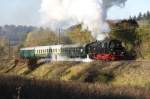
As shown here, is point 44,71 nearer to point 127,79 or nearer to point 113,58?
point 113,58

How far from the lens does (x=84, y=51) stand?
55.2 metres

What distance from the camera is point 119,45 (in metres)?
49.8

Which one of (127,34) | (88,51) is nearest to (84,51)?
(88,51)

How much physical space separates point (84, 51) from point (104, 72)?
12.9m

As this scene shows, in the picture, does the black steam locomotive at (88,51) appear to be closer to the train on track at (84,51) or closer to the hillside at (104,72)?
the train on track at (84,51)

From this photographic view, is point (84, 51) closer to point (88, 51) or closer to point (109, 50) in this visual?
point (88, 51)

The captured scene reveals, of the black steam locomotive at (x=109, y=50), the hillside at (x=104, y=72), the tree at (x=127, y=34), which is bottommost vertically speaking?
the hillside at (x=104, y=72)

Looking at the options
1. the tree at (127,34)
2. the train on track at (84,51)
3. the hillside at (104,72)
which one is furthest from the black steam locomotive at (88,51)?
the tree at (127,34)

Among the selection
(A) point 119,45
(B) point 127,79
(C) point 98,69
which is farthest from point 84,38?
(B) point 127,79

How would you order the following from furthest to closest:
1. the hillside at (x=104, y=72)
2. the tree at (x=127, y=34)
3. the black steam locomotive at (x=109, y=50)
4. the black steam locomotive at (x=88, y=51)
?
the tree at (x=127, y=34)
the black steam locomotive at (x=88, y=51)
the black steam locomotive at (x=109, y=50)
the hillside at (x=104, y=72)

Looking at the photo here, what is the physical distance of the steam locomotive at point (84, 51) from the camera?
48.7 metres

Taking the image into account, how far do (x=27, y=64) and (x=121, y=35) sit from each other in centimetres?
1409

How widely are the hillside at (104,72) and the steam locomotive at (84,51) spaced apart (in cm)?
190

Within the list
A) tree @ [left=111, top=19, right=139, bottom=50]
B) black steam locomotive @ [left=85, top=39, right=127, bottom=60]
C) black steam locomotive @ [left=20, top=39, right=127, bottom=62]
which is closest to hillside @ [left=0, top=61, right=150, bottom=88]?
black steam locomotive @ [left=85, top=39, right=127, bottom=60]
